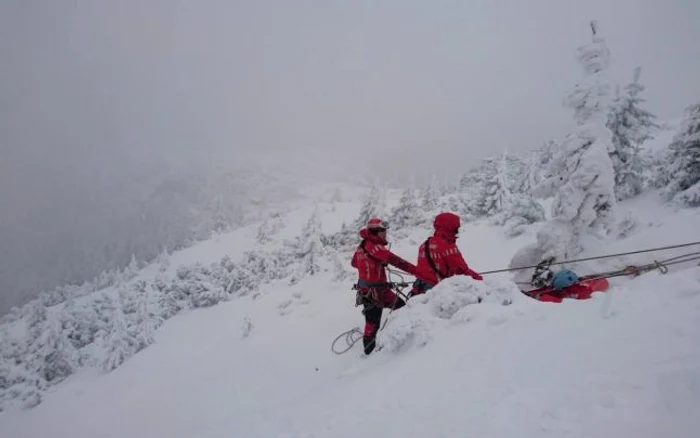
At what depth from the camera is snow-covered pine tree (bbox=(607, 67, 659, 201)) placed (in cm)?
1582

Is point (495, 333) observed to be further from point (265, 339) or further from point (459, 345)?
point (265, 339)

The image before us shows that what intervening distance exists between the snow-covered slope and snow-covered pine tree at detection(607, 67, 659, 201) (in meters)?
5.11

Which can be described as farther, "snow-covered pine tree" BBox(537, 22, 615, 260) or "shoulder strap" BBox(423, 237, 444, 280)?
"snow-covered pine tree" BBox(537, 22, 615, 260)

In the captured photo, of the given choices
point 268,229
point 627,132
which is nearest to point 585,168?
point 627,132

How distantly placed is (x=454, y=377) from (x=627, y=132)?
17174mm

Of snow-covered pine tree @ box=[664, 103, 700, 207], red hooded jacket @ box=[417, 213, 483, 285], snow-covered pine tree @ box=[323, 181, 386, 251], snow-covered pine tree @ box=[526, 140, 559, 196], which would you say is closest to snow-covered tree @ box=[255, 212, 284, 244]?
snow-covered pine tree @ box=[323, 181, 386, 251]

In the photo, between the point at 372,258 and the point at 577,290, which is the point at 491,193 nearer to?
the point at 577,290

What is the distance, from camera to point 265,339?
34.0 feet

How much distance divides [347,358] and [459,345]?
3.28m

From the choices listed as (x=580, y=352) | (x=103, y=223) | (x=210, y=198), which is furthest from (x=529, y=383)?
(x=103, y=223)

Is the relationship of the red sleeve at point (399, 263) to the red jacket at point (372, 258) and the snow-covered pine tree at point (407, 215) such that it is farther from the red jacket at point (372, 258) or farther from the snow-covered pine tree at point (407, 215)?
the snow-covered pine tree at point (407, 215)

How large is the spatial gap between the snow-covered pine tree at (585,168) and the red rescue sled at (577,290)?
3212 mm

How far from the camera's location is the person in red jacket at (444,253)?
6652mm

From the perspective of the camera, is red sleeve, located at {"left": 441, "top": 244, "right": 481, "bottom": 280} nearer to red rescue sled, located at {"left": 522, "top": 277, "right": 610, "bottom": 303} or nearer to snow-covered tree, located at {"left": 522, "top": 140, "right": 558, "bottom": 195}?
red rescue sled, located at {"left": 522, "top": 277, "right": 610, "bottom": 303}
